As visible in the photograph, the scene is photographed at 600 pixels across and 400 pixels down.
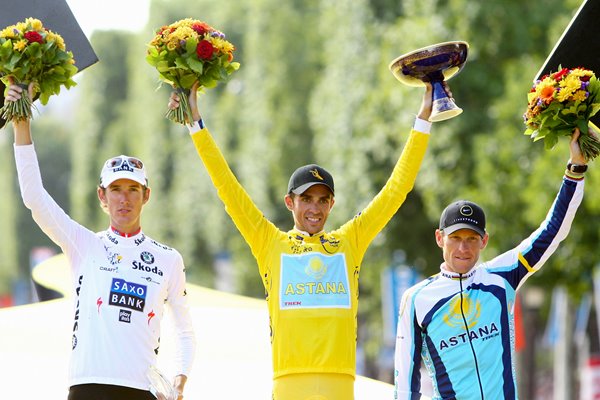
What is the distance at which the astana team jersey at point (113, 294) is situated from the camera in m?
5.86

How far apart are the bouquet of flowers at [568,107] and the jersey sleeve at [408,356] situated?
1.25 meters

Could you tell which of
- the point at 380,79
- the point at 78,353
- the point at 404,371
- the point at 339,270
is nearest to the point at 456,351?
the point at 404,371

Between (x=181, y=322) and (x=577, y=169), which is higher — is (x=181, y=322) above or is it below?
below

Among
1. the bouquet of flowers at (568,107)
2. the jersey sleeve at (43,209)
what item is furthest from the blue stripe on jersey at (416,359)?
the jersey sleeve at (43,209)

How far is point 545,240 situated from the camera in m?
6.44

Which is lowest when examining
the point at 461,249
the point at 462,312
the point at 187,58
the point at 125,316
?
the point at 125,316

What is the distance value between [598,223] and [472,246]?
12882 mm

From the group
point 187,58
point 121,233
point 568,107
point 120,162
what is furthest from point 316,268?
point 568,107

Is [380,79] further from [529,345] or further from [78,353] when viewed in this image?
[78,353]

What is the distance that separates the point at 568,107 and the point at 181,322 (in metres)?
2.44

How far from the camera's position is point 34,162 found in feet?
19.5

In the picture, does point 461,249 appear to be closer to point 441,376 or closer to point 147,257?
point 441,376

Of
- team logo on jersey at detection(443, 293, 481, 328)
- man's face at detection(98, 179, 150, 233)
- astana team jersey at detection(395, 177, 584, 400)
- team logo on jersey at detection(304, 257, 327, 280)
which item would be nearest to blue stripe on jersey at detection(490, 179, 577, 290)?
astana team jersey at detection(395, 177, 584, 400)

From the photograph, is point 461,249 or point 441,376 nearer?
point 441,376
